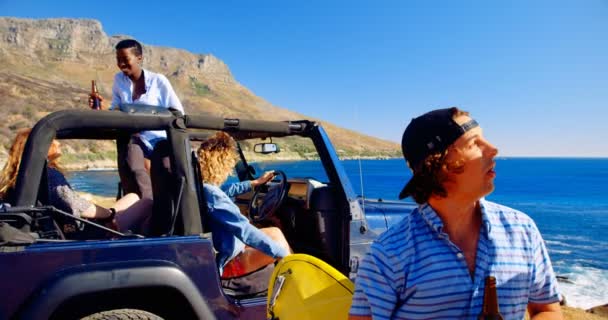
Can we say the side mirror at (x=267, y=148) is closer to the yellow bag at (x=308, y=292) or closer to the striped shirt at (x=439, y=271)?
the yellow bag at (x=308, y=292)

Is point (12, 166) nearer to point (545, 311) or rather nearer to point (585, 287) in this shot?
point (545, 311)

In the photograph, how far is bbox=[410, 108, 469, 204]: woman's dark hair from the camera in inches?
60.4

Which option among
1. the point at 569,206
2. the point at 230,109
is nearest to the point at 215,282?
the point at 569,206

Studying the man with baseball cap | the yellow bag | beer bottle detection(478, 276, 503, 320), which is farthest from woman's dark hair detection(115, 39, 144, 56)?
beer bottle detection(478, 276, 503, 320)

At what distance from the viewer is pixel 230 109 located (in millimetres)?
135625

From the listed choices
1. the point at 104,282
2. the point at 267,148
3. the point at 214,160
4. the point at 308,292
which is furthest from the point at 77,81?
the point at 308,292

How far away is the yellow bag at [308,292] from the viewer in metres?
1.86

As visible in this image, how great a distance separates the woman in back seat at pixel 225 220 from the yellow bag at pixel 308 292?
115cm

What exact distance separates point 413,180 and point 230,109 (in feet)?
447

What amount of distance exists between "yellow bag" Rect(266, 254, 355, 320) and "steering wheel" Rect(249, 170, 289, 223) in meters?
1.98

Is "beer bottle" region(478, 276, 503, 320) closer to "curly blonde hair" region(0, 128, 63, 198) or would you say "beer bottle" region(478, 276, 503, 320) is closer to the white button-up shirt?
"curly blonde hair" region(0, 128, 63, 198)

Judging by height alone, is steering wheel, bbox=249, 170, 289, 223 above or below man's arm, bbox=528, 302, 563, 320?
above

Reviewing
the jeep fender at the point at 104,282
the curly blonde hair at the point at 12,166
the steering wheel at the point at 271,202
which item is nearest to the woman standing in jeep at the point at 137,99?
the curly blonde hair at the point at 12,166

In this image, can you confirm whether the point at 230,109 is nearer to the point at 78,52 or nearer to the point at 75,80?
the point at 75,80
